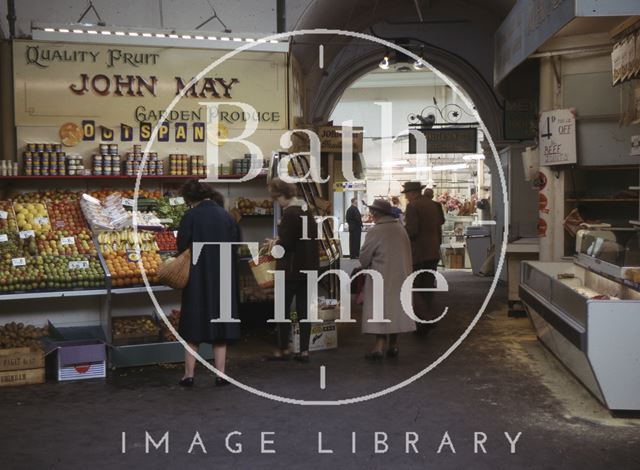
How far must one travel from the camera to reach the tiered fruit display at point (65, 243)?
24.1 ft

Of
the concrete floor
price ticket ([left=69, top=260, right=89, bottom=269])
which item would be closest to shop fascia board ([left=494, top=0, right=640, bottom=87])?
the concrete floor

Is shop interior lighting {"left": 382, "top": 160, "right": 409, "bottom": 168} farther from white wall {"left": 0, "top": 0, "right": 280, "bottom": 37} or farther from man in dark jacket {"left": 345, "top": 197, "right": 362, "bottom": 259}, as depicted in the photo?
white wall {"left": 0, "top": 0, "right": 280, "bottom": 37}

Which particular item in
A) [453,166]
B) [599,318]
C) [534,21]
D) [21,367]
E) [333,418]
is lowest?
[333,418]

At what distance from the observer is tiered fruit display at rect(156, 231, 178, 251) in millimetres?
7910

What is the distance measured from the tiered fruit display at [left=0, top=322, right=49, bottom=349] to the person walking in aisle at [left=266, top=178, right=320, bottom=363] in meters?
2.22

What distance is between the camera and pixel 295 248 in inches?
289

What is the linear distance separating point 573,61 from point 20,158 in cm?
641

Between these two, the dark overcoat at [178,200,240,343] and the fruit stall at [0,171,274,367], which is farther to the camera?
the fruit stall at [0,171,274,367]

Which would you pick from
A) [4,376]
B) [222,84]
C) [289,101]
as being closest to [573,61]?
[289,101]

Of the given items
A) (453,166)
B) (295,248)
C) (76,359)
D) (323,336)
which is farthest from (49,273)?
(453,166)

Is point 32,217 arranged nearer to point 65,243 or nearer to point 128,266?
point 65,243

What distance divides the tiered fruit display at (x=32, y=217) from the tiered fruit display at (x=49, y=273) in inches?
24.7

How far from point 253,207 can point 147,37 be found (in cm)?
223

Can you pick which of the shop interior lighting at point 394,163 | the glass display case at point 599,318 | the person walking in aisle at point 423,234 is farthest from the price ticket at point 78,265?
Answer: the shop interior lighting at point 394,163
